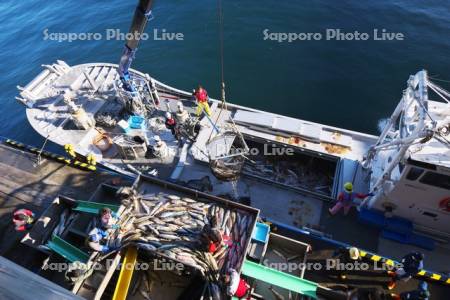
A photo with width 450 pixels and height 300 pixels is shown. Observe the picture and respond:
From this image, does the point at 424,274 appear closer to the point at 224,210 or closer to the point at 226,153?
the point at 224,210

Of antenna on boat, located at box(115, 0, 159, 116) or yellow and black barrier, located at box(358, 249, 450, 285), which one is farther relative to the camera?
antenna on boat, located at box(115, 0, 159, 116)

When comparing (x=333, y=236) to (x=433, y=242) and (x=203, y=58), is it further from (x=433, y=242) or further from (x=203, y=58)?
(x=203, y=58)

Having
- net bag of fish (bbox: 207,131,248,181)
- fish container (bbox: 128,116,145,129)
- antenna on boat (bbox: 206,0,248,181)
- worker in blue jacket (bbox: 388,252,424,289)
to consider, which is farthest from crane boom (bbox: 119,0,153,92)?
worker in blue jacket (bbox: 388,252,424,289)

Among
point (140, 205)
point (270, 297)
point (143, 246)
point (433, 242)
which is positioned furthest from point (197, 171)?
point (433, 242)

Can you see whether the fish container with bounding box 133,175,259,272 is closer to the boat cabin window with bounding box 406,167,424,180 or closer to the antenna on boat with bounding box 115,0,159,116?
the boat cabin window with bounding box 406,167,424,180

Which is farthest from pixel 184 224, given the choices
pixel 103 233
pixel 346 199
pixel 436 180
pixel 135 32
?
pixel 135 32

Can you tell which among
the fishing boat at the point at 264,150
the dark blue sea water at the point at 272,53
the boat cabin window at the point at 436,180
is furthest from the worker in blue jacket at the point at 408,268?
the dark blue sea water at the point at 272,53

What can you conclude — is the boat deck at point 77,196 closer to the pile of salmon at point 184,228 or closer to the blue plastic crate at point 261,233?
the blue plastic crate at point 261,233
